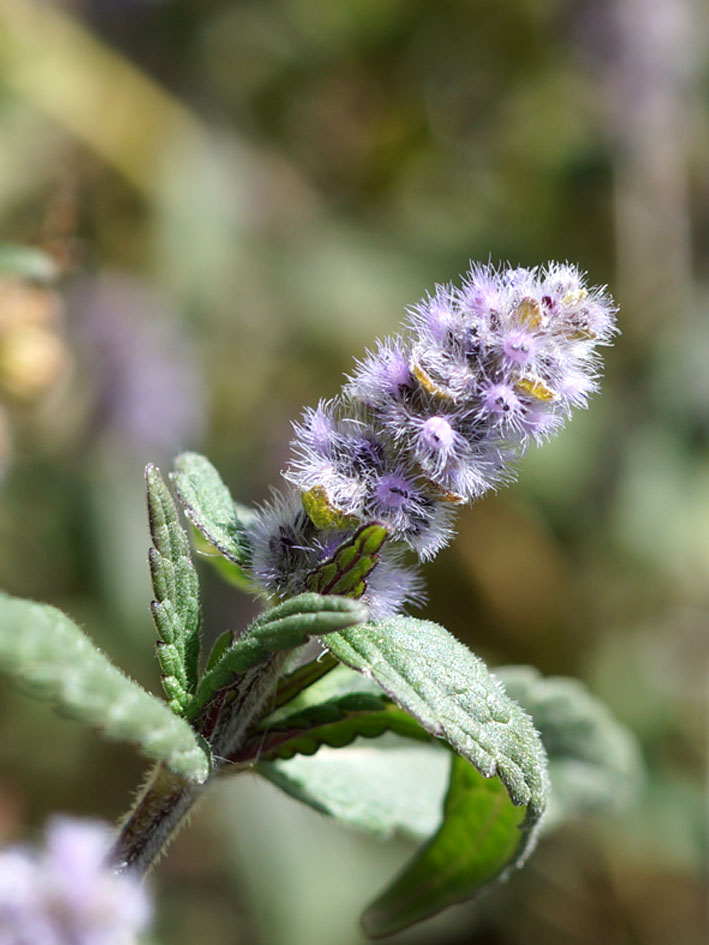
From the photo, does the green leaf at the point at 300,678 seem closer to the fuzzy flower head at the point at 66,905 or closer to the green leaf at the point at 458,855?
the green leaf at the point at 458,855

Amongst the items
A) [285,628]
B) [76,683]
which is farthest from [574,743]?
[76,683]

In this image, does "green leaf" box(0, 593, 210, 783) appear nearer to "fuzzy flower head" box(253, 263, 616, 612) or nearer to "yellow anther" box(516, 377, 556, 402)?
"fuzzy flower head" box(253, 263, 616, 612)

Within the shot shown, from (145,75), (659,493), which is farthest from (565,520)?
(145,75)

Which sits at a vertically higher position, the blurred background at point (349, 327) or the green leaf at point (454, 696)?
the blurred background at point (349, 327)

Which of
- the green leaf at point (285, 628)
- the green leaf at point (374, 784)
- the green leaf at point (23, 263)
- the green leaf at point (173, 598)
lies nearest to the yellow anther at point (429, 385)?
the green leaf at point (285, 628)

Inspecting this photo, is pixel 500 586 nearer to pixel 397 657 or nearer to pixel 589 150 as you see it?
pixel 589 150

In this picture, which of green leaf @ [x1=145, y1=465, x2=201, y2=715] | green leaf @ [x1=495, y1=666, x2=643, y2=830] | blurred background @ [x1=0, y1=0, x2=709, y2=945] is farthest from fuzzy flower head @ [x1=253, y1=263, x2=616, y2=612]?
blurred background @ [x1=0, y1=0, x2=709, y2=945]
